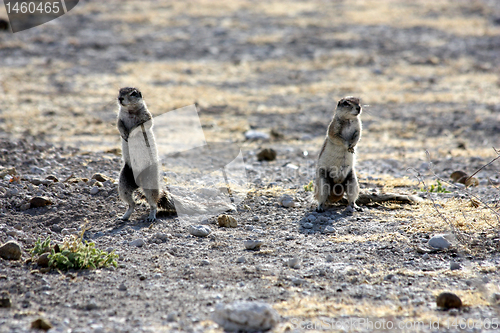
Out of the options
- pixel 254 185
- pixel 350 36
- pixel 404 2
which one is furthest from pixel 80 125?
pixel 404 2

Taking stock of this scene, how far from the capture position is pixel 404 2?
23734 mm

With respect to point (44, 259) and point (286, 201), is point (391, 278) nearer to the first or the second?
point (286, 201)

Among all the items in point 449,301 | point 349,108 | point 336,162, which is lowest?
point 336,162

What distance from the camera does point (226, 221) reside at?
20.5 ft

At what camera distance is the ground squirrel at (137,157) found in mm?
6320

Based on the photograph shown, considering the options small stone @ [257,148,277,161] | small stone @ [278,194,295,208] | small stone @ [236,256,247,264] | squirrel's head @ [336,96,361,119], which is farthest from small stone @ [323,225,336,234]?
small stone @ [257,148,277,161]

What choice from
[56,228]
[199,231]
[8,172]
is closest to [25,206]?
[56,228]

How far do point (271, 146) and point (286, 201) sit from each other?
378 centimetres

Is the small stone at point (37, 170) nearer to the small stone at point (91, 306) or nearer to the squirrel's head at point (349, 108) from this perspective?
the small stone at point (91, 306)

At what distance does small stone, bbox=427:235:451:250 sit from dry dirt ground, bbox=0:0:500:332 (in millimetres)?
87

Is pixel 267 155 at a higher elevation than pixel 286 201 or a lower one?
lower

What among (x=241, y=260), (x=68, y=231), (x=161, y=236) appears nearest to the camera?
(x=241, y=260)

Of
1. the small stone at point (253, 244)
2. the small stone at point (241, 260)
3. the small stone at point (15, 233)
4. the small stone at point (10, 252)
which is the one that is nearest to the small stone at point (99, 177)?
the small stone at point (15, 233)

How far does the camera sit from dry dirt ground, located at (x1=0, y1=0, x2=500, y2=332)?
4.32 meters
